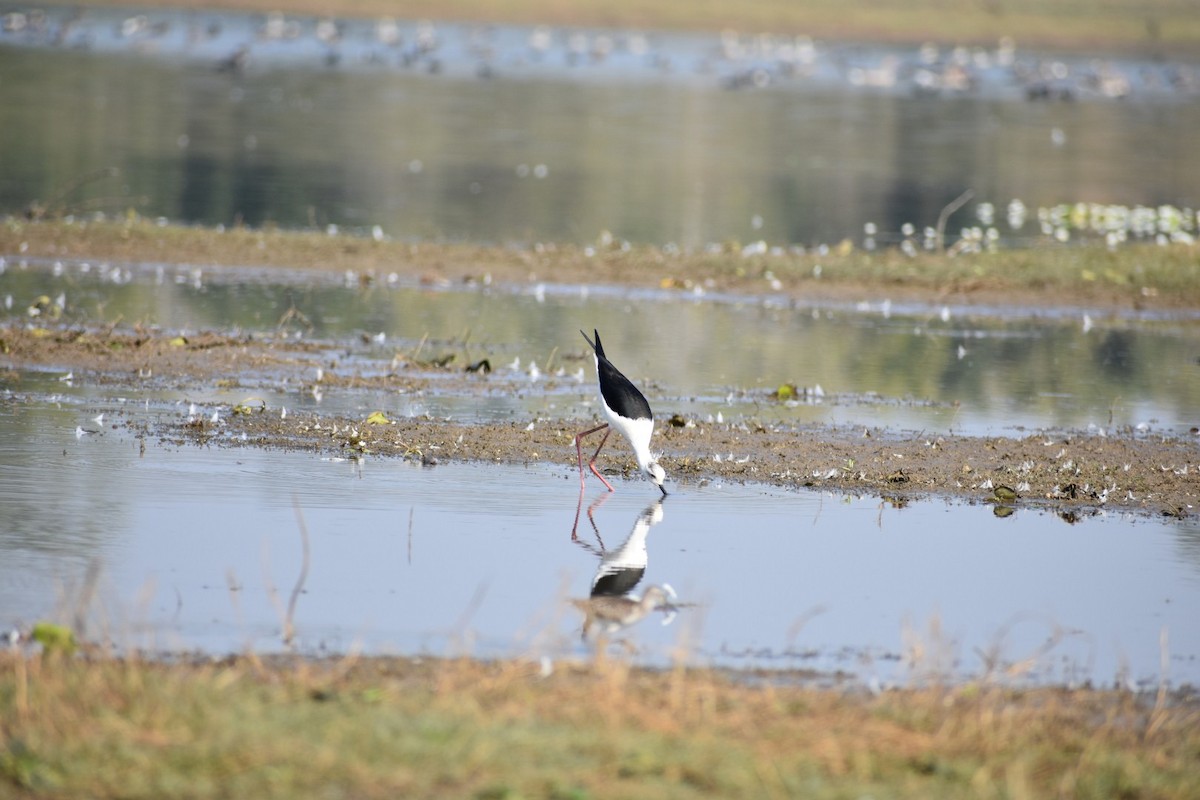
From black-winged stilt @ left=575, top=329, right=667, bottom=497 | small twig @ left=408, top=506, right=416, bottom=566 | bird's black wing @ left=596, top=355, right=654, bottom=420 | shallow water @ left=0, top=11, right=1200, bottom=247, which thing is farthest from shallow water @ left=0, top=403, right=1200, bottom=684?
shallow water @ left=0, top=11, right=1200, bottom=247

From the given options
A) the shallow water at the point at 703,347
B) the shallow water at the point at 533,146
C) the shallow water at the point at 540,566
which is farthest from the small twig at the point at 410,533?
the shallow water at the point at 533,146

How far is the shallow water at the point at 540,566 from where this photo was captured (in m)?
8.23

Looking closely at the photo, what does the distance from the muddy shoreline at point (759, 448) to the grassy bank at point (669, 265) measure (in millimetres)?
6298

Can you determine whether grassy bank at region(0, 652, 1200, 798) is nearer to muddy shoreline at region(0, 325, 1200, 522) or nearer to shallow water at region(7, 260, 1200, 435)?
muddy shoreline at region(0, 325, 1200, 522)

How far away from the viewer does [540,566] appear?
970cm

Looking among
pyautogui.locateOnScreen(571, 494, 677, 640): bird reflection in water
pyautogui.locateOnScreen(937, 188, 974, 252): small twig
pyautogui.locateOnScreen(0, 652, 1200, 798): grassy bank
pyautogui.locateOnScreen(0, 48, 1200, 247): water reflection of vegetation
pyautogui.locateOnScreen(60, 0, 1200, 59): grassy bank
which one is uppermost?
pyautogui.locateOnScreen(60, 0, 1200, 59): grassy bank

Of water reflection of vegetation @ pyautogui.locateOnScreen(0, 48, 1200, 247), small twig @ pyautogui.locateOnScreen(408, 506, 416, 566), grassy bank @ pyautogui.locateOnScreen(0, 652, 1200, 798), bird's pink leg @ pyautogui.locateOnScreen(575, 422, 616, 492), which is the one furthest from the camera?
water reflection of vegetation @ pyautogui.locateOnScreen(0, 48, 1200, 247)

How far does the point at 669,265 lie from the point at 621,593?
1290 centimetres

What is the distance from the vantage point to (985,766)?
20.8ft

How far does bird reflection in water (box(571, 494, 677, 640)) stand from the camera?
8664 mm

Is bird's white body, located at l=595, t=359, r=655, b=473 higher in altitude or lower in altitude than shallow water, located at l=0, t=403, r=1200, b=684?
higher

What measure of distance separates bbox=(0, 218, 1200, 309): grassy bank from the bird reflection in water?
10.6 metres

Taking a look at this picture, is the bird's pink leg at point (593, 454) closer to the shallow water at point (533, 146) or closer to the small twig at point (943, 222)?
the small twig at point (943, 222)

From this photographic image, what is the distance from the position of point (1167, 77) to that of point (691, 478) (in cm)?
7715
